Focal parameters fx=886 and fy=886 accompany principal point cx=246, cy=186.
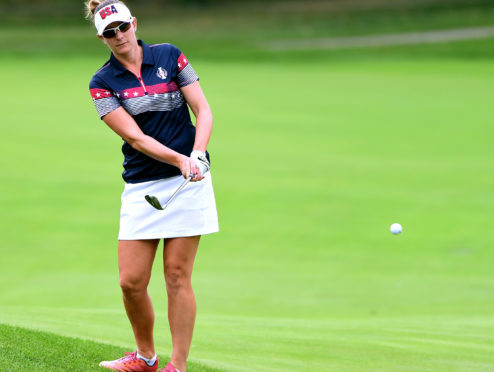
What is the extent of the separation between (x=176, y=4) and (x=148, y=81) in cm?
5117

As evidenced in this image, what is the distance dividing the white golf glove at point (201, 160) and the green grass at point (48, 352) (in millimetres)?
1159

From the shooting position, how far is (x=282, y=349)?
5789 millimetres

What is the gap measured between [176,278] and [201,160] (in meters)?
0.65

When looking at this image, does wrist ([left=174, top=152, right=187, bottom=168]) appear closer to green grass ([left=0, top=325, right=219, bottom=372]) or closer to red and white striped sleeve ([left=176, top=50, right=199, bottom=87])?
red and white striped sleeve ([left=176, top=50, right=199, bottom=87])

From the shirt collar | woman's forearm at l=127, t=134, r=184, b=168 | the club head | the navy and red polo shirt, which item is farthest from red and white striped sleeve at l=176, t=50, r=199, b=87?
the club head

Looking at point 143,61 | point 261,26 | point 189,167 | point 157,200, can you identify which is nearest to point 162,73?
point 143,61

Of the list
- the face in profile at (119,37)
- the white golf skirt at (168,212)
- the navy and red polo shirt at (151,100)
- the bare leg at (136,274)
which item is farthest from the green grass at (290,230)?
the face in profile at (119,37)

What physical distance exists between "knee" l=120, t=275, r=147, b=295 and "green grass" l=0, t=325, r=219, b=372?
0.43m

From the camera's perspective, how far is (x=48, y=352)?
15.0 ft

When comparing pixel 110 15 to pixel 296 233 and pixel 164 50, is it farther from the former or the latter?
pixel 296 233

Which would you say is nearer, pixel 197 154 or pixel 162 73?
pixel 197 154

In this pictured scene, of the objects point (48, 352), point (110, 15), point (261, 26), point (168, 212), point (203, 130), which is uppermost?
point (261, 26)

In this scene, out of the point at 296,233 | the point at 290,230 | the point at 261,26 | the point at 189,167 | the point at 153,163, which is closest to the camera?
the point at 189,167

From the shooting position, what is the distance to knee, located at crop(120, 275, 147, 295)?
464 cm
